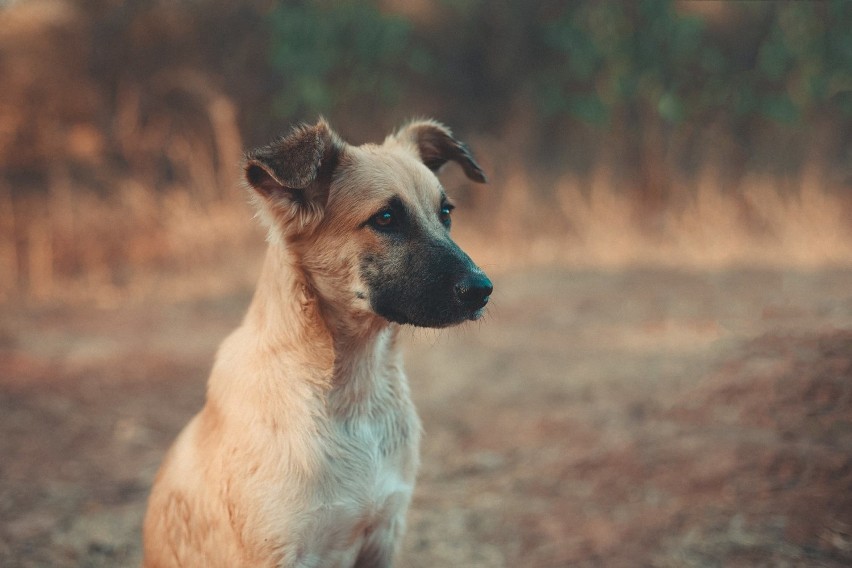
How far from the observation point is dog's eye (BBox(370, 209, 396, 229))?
3.13 metres

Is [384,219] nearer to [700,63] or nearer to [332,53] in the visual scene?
[332,53]

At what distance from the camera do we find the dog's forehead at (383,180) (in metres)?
3.15

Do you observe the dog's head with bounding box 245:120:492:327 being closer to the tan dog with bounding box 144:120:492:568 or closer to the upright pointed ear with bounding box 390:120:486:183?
the tan dog with bounding box 144:120:492:568

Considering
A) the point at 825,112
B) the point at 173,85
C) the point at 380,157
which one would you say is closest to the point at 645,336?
the point at 380,157

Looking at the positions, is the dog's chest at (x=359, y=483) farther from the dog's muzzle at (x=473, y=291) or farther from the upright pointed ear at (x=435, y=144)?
the upright pointed ear at (x=435, y=144)

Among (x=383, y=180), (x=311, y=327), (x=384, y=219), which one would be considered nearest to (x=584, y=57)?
(x=383, y=180)

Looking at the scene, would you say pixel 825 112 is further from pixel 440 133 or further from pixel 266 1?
pixel 440 133

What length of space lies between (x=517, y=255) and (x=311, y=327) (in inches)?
297

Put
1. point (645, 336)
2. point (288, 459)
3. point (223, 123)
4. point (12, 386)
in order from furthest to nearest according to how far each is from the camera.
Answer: point (223, 123), point (645, 336), point (12, 386), point (288, 459)

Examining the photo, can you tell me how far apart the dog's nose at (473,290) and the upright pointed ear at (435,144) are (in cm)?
97

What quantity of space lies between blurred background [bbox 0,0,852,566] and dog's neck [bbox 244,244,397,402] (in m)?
1.65

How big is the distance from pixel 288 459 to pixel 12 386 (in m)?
4.49

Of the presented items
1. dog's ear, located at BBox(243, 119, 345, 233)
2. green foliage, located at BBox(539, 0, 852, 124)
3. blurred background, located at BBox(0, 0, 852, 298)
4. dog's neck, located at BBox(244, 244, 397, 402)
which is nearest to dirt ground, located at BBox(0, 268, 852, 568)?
dog's neck, located at BBox(244, 244, 397, 402)

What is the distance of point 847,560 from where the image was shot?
3.43 meters
